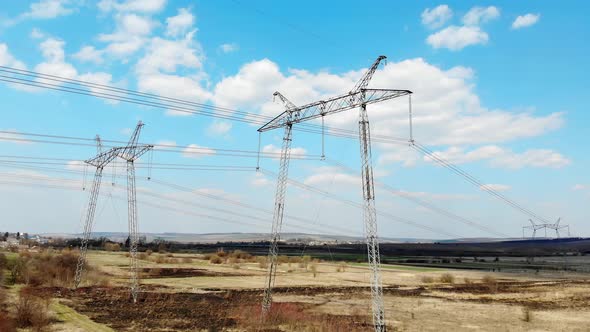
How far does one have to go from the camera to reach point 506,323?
35.1 meters

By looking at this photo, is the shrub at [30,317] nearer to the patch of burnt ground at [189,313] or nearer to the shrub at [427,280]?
the patch of burnt ground at [189,313]

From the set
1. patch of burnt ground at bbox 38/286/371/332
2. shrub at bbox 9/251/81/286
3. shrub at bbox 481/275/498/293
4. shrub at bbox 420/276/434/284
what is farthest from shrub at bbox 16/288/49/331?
shrub at bbox 420/276/434/284

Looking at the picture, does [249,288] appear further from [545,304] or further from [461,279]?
[461,279]

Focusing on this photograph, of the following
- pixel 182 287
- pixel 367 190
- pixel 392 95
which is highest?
pixel 392 95

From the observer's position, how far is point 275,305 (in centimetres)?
3841

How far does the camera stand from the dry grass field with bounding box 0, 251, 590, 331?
31.4 meters

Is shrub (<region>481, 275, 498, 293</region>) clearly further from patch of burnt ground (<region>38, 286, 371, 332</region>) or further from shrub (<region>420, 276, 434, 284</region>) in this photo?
patch of burnt ground (<region>38, 286, 371, 332</region>)

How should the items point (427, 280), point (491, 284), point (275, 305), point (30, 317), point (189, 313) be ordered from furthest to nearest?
point (427, 280) → point (491, 284) → point (275, 305) → point (189, 313) → point (30, 317)

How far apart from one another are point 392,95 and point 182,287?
38908 millimetres

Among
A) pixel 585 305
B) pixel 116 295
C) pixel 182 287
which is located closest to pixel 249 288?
pixel 182 287

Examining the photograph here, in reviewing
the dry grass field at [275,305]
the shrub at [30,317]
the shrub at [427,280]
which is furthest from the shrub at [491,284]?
the shrub at [30,317]

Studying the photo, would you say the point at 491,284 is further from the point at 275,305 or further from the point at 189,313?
the point at 189,313

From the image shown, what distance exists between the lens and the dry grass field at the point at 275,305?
31.4 metres

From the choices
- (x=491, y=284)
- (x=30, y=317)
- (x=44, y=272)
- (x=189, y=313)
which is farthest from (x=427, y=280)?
(x=30, y=317)
